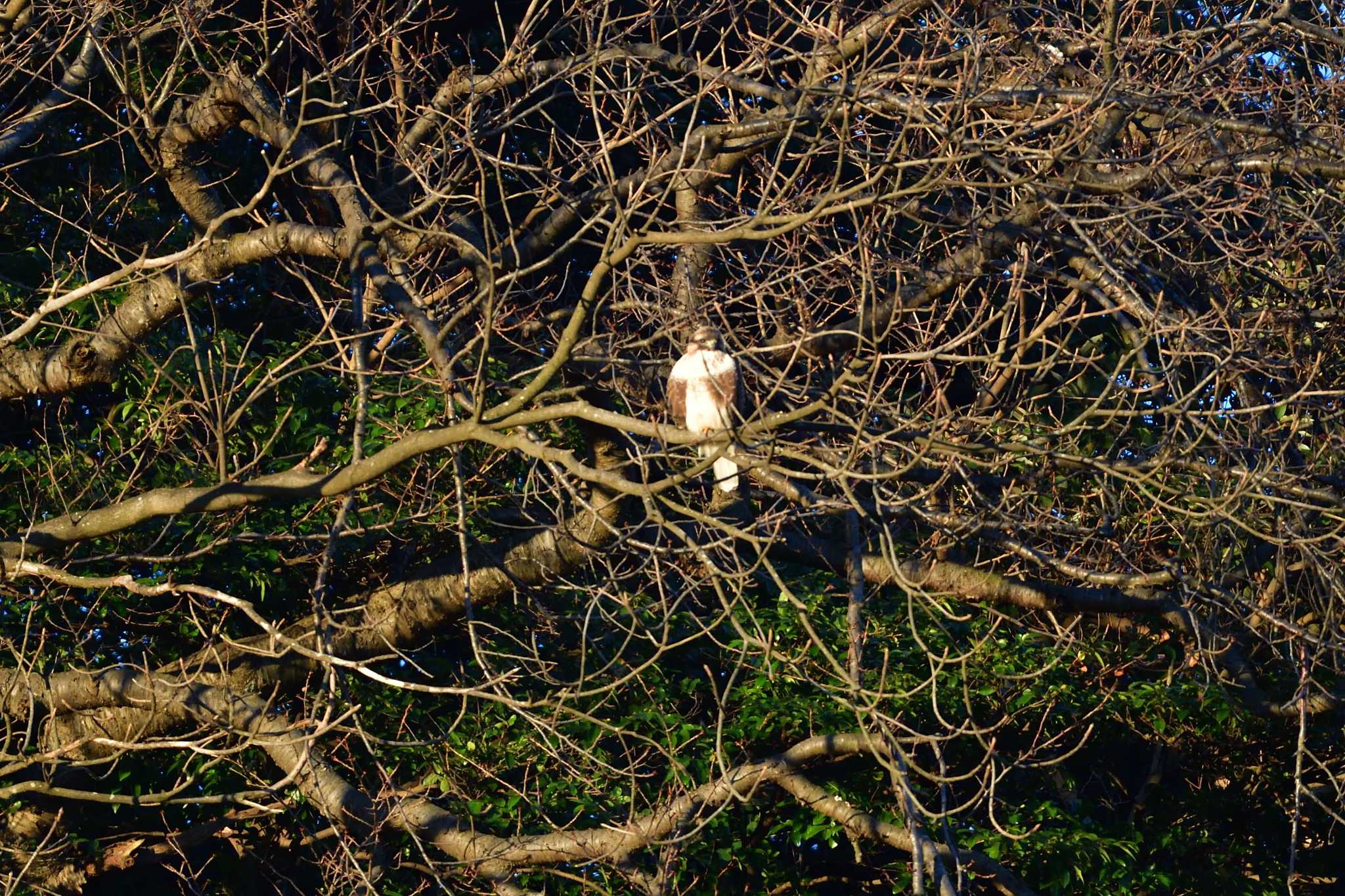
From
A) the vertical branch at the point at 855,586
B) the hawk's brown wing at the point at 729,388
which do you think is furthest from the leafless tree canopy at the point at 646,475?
the hawk's brown wing at the point at 729,388

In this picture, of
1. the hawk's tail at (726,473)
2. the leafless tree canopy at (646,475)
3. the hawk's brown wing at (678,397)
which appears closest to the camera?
the hawk's tail at (726,473)

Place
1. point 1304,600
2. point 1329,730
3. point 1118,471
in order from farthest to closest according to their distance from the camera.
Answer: point 1329,730
point 1304,600
point 1118,471

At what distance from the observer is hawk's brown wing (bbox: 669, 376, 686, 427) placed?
4.96m

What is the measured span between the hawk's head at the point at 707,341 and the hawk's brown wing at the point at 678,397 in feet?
0.38

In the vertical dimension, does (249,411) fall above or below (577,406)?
below

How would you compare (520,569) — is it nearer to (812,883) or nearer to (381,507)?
(381,507)

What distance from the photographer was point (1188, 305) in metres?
5.96

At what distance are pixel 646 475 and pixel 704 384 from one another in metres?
0.65

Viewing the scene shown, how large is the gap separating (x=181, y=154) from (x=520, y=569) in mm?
2447

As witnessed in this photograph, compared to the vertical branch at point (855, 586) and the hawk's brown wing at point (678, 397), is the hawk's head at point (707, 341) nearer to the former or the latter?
the hawk's brown wing at point (678, 397)

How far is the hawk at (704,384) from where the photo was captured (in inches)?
189

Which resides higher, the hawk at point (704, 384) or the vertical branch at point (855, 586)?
the hawk at point (704, 384)

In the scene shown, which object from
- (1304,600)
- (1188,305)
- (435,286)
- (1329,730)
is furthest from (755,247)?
(1329,730)

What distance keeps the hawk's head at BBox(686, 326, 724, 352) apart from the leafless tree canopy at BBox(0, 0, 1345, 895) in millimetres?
140
